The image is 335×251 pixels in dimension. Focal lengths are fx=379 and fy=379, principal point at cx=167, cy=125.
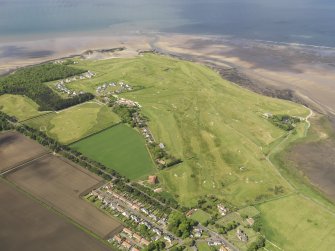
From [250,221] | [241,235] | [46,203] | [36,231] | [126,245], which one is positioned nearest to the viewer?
[126,245]

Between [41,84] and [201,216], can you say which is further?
[41,84]

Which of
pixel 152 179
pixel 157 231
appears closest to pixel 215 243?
pixel 157 231

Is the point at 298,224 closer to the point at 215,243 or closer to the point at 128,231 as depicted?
the point at 215,243

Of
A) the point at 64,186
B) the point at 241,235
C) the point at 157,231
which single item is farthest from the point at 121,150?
the point at 241,235

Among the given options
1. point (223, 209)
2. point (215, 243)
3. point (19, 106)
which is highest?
point (19, 106)

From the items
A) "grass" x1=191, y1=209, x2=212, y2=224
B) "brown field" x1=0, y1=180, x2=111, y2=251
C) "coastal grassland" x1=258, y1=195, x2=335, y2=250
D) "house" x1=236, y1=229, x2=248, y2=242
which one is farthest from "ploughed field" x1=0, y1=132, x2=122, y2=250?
"coastal grassland" x1=258, y1=195, x2=335, y2=250

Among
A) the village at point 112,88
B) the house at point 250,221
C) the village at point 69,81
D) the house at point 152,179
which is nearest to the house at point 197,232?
the house at point 250,221

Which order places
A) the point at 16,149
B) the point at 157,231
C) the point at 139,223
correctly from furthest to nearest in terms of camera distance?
the point at 16,149 < the point at 139,223 < the point at 157,231

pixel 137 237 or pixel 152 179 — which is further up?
pixel 152 179

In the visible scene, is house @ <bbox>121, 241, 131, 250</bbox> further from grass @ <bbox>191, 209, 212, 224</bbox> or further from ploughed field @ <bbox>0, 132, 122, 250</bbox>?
grass @ <bbox>191, 209, 212, 224</bbox>
